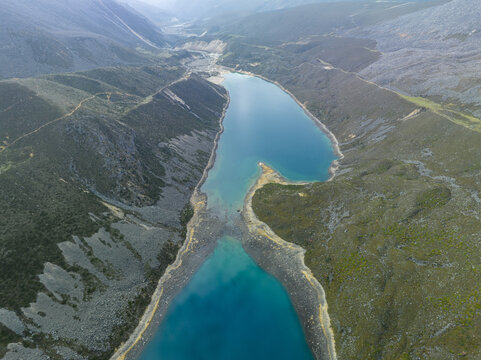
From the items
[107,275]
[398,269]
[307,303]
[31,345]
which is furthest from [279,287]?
[31,345]

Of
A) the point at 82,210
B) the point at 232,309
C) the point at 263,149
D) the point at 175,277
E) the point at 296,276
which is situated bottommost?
the point at 175,277

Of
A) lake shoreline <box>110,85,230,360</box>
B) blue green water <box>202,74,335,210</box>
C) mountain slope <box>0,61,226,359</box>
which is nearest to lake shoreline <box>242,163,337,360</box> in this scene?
lake shoreline <box>110,85,230,360</box>

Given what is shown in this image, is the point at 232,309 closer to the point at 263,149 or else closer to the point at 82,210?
the point at 82,210

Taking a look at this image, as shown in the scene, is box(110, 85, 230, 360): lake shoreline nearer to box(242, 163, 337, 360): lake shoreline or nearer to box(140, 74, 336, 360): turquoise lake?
box(140, 74, 336, 360): turquoise lake

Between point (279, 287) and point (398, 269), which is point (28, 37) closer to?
point (279, 287)

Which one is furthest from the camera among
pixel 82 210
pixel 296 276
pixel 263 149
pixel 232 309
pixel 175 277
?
pixel 263 149

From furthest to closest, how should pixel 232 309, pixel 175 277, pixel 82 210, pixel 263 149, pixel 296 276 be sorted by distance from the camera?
pixel 263 149
pixel 82 210
pixel 175 277
pixel 296 276
pixel 232 309

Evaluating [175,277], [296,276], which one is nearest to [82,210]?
[175,277]
